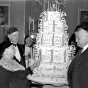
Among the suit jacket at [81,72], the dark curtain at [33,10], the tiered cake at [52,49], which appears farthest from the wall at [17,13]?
the suit jacket at [81,72]

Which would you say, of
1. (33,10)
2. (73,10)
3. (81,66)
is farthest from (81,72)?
(73,10)

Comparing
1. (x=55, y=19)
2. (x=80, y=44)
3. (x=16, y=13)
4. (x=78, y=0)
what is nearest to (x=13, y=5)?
(x=16, y=13)

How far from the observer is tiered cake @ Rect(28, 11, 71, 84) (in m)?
4.26

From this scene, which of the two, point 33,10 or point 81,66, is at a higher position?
point 33,10

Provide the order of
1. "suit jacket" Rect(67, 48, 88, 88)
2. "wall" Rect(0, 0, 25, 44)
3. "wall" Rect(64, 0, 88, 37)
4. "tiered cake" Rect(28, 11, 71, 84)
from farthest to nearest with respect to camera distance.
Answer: "wall" Rect(0, 0, 25, 44), "wall" Rect(64, 0, 88, 37), "tiered cake" Rect(28, 11, 71, 84), "suit jacket" Rect(67, 48, 88, 88)

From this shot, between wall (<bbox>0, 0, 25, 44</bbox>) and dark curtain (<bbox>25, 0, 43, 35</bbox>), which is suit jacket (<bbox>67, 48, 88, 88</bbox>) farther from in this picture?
wall (<bbox>0, 0, 25, 44</bbox>)

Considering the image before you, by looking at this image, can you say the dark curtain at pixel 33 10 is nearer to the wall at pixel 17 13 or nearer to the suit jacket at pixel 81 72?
the wall at pixel 17 13

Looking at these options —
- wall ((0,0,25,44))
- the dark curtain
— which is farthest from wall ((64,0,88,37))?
wall ((0,0,25,44))

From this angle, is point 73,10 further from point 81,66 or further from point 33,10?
point 81,66

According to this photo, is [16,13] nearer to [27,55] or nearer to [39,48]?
[27,55]

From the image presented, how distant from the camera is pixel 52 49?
4254 millimetres

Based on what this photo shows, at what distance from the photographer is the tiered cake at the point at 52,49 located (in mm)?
4258

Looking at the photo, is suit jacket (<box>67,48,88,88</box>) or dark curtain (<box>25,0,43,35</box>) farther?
dark curtain (<box>25,0,43,35</box>)

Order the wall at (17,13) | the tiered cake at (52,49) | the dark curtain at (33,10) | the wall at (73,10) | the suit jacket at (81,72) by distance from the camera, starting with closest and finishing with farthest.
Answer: the suit jacket at (81,72) → the tiered cake at (52,49) → the dark curtain at (33,10) → the wall at (73,10) → the wall at (17,13)
